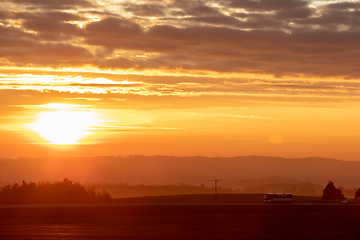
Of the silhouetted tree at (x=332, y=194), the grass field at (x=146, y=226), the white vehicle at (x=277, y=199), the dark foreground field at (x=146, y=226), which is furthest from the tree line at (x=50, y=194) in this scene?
the silhouetted tree at (x=332, y=194)

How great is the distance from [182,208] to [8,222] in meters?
34.1

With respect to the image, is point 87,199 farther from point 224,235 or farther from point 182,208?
point 224,235

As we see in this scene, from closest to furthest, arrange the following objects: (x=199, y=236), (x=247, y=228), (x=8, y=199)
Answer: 1. (x=199, y=236)
2. (x=247, y=228)
3. (x=8, y=199)

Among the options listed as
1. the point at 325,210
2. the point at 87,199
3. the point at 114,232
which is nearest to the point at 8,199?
the point at 87,199

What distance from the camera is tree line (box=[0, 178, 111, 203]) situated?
135 m

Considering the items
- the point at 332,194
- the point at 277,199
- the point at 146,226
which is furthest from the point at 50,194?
the point at 146,226

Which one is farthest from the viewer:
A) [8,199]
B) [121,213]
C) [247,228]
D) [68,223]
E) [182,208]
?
[8,199]

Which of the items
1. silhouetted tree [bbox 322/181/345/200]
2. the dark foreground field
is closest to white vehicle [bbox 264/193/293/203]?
silhouetted tree [bbox 322/181/345/200]

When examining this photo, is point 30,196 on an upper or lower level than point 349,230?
upper

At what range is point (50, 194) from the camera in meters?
136

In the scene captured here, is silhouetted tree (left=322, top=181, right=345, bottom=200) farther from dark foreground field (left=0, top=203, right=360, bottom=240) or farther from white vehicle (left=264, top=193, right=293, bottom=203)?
dark foreground field (left=0, top=203, right=360, bottom=240)

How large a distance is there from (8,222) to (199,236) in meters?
25.6

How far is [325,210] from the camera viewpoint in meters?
105

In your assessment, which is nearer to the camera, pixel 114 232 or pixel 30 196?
pixel 114 232
